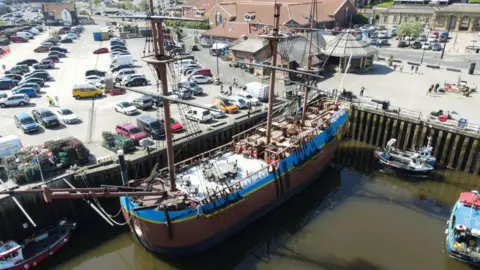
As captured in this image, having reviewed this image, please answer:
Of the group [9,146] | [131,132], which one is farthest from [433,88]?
[9,146]

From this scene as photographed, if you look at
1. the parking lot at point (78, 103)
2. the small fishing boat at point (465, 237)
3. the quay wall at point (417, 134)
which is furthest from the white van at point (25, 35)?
the small fishing boat at point (465, 237)

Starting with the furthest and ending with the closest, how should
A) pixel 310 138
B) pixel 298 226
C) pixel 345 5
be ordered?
pixel 345 5
pixel 310 138
pixel 298 226

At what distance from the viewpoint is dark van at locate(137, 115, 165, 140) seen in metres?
24.3

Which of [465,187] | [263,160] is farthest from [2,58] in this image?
[465,187]

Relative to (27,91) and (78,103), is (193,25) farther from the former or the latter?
(78,103)

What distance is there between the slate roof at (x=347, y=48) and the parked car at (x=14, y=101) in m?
33.0

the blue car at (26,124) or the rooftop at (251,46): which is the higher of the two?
the rooftop at (251,46)

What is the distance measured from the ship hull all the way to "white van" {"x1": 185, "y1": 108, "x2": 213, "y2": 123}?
922cm

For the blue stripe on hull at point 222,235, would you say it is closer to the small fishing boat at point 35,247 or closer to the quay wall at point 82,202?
the small fishing boat at point 35,247

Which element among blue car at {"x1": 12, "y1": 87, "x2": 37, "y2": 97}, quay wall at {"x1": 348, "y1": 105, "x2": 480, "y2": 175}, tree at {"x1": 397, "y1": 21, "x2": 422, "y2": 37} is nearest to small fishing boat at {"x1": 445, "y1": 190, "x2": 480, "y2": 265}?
quay wall at {"x1": 348, "y1": 105, "x2": 480, "y2": 175}

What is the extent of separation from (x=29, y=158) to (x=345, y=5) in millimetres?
64809

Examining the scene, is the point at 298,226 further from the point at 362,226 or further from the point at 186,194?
the point at 186,194

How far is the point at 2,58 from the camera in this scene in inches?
2007

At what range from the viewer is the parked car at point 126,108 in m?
29.0
